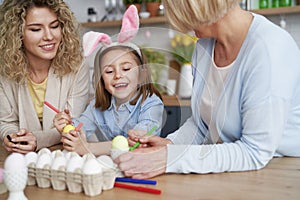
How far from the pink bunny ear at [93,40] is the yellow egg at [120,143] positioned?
0.78 ft

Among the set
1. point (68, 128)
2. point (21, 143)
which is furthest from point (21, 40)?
point (68, 128)

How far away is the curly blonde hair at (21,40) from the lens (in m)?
1.55

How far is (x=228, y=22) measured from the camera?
1047 mm

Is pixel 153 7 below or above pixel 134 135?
above

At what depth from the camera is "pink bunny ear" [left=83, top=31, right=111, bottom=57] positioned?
1.00 metres

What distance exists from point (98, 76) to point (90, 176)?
1.00 feet

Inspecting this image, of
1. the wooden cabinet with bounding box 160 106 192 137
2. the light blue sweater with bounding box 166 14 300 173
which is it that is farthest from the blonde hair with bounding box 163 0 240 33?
the wooden cabinet with bounding box 160 106 192 137

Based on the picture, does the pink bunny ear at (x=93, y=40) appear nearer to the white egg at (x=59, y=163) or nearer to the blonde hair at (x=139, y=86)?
the blonde hair at (x=139, y=86)

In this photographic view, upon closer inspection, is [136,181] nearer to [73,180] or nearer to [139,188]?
[139,188]

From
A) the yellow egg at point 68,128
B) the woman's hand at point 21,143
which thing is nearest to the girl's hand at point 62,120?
the yellow egg at point 68,128

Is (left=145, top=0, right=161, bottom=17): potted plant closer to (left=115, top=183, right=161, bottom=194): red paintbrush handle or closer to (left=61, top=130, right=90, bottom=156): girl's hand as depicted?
(left=61, top=130, right=90, bottom=156): girl's hand

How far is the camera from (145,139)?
3.37ft

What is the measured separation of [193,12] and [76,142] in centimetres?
48

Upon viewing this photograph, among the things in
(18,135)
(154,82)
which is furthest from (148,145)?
(18,135)
